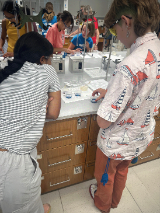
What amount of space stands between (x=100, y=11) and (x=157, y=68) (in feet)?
16.2

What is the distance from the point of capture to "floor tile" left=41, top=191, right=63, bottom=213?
1.45m

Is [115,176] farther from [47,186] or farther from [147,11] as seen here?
[147,11]

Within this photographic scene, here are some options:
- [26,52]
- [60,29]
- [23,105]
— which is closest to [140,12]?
[26,52]

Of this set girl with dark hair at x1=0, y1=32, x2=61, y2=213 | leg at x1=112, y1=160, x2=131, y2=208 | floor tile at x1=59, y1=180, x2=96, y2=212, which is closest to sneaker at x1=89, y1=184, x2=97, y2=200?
floor tile at x1=59, y1=180, x2=96, y2=212

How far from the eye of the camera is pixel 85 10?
1.78m

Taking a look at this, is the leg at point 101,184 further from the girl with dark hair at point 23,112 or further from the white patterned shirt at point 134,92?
the girl with dark hair at point 23,112

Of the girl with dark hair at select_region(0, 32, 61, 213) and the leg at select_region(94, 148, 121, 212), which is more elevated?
the girl with dark hair at select_region(0, 32, 61, 213)

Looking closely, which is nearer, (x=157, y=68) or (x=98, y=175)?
(x=157, y=68)

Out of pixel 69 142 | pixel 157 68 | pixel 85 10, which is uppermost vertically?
pixel 85 10

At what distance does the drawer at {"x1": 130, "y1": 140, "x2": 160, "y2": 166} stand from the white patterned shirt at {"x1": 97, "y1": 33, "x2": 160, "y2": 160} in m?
0.92

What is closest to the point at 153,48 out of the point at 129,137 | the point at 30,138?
the point at 129,137

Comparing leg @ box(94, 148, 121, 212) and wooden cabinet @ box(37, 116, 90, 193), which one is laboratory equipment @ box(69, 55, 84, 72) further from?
leg @ box(94, 148, 121, 212)

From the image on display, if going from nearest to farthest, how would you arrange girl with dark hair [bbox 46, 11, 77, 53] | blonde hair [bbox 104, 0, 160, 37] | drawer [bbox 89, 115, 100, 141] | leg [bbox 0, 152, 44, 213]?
blonde hair [bbox 104, 0, 160, 37], leg [bbox 0, 152, 44, 213], drawer [bbox 89, 115, 100, 141], girl with dark hair [bbox 46, 11, 77, 53]

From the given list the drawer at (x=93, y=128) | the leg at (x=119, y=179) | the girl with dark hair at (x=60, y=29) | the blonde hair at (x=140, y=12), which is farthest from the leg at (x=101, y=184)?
the girl with dark hair at (x=60, y=29)
